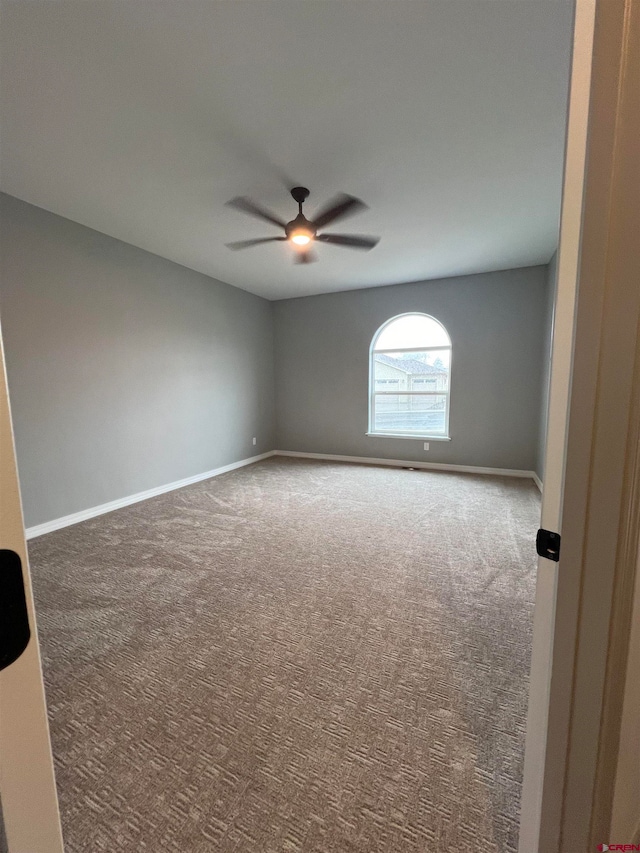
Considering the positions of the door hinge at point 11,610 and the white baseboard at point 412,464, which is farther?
the white baseboard at point 412,464

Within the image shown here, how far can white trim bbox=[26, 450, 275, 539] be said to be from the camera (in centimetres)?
309

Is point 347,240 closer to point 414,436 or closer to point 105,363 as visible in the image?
point 105,363

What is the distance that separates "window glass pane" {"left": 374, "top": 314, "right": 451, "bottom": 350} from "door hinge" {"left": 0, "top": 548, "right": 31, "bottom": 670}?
5336 mm

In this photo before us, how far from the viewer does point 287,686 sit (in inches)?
59.0

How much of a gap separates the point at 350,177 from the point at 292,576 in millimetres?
2840

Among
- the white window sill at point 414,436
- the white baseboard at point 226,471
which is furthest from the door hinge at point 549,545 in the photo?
the white window sill at point 414,436

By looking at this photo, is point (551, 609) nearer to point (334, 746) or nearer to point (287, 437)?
point (334, 746)

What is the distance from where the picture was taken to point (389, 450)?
5555 millimetres

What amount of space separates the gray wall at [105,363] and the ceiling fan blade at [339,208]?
2.31 meters

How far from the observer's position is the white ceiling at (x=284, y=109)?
1.47 meters

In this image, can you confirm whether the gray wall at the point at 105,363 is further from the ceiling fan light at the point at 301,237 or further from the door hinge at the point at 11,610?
the door hinge at the point at 11,610

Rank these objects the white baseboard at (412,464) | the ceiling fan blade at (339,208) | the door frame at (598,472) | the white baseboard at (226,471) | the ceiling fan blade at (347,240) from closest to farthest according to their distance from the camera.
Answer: the door frame at (598,472)
the ceiling fan blade at (339,208)
the ceiling fan blade at (347,240)
the white baseboard at (226,471)
the white baseboard at (412,464)

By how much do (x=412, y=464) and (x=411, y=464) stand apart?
0.02m

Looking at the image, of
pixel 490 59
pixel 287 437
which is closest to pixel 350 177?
pixel 490 59
